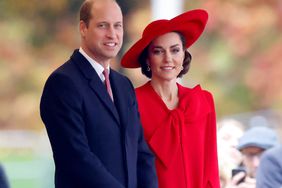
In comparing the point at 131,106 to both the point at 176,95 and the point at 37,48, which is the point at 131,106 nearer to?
the point at 176,95

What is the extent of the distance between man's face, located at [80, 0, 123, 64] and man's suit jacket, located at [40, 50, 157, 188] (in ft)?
0.29

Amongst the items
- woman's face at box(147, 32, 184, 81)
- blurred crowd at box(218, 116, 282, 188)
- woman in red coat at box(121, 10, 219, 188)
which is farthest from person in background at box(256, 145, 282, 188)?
woman's face at box(147, 32, 184, 81)

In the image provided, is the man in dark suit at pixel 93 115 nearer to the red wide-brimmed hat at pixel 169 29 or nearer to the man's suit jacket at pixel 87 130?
the man's suit jacket at pixel 87 130

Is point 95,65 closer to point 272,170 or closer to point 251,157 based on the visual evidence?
point 272,170

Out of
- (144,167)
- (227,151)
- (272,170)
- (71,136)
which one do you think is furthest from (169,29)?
(227,151)

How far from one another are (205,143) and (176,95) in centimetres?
23

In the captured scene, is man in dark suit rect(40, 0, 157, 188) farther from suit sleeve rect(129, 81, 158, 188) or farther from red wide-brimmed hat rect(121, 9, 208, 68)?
red wide-brimmed hat rect(121, 9, 208, 68)

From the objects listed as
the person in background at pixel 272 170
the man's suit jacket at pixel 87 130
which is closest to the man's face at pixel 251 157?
the person in background at pixel 272 170

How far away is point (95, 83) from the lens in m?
4.08

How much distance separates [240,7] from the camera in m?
11.1

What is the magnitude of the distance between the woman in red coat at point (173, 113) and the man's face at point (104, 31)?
1.13ft

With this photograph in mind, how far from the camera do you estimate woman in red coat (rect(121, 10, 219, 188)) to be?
14.3ft

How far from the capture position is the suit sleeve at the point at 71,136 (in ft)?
13.0

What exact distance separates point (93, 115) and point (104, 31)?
31cm
